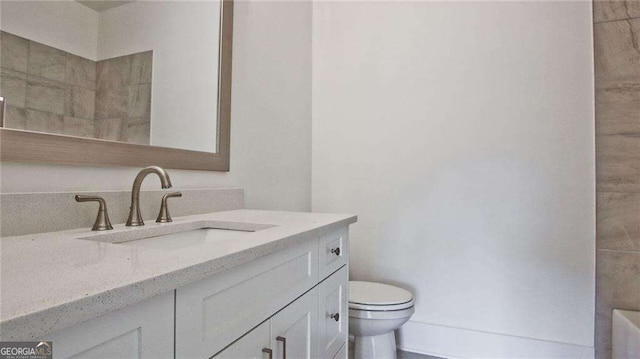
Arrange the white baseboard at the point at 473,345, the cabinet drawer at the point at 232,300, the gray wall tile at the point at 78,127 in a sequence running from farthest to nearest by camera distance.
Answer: the white baseboard at the point at 473,345 < the gray wall tile at the point at 78,127 < the cabinet drawer at the point at 232,300

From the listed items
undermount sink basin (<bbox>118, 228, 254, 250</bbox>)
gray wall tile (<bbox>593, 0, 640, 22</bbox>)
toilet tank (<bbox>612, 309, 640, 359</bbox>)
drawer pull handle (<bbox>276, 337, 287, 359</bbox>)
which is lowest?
toilet tank (<bbox>612, 309, 640, 359</bbox>)

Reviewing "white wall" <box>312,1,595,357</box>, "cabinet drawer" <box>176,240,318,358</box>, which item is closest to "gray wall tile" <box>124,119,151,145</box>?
"cabinet drawer" <box>176,240,318,358</box>

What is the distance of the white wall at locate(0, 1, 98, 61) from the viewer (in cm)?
81

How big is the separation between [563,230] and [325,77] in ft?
5.22

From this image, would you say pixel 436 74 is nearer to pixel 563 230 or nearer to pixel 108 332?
pixel 563 230

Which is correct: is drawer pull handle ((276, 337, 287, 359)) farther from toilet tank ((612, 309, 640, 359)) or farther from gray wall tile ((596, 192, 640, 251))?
gray wall tile ((596, 192, 640, 251))

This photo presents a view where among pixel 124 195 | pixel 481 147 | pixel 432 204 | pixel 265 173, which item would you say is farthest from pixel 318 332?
pixel 481 147

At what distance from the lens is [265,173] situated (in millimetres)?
1704

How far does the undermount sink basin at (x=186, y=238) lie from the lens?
92 centimetres

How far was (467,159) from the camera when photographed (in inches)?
73.3

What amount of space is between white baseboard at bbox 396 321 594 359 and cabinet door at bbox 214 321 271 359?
1.46m

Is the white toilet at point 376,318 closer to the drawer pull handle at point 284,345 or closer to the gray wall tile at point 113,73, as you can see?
the drawer pull handle at point 284,345

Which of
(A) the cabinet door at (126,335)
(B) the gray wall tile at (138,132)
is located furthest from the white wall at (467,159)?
(A) the cabinet door at (126,335)

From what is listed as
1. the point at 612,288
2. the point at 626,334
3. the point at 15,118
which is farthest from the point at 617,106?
the point at 15,118
